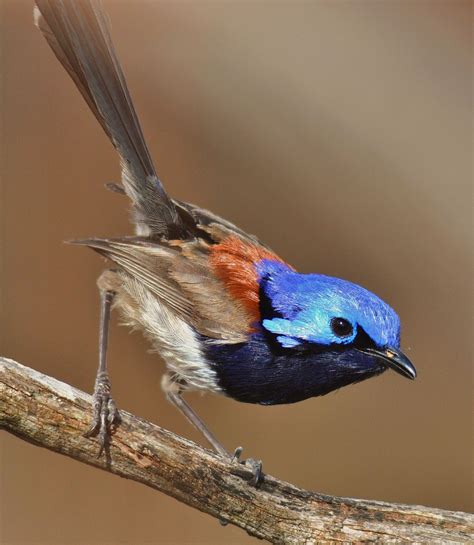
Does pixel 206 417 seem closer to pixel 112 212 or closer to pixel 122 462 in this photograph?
pixel 112 212

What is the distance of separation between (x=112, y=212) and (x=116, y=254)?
1.30 metres

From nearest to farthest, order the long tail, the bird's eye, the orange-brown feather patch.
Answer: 1. the bird's eye
2. the long tail
3. the orange-brown feather patch

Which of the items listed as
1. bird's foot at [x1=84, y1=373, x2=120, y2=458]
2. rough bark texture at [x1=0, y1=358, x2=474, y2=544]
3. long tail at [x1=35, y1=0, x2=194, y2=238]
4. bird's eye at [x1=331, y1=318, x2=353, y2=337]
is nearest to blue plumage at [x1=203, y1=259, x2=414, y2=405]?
bird's eye at [x1=331, y1=318, x2=353, y2=337]

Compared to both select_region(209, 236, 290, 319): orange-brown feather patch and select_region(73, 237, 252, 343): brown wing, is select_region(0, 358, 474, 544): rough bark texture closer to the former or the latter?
select_region(73, 237, 252, 343): brown wing

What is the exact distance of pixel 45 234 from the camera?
4.79m

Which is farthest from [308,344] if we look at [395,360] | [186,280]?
[186,280]

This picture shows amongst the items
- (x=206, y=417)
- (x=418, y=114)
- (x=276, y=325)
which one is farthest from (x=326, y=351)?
(x=418, y=114)

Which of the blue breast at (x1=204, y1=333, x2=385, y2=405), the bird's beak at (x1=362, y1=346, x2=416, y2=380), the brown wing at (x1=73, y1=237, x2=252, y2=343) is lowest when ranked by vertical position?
the blue breast at (x1=204, y1=333, x2=385, y2=405)

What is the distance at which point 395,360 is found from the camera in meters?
3.04

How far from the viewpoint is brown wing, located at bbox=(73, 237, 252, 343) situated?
337 cm

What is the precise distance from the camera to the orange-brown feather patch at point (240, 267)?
134 inches

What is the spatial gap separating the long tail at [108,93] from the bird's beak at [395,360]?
1.08 m

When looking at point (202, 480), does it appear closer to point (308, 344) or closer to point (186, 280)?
point (308, 344)

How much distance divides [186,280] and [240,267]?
23 centimetres
